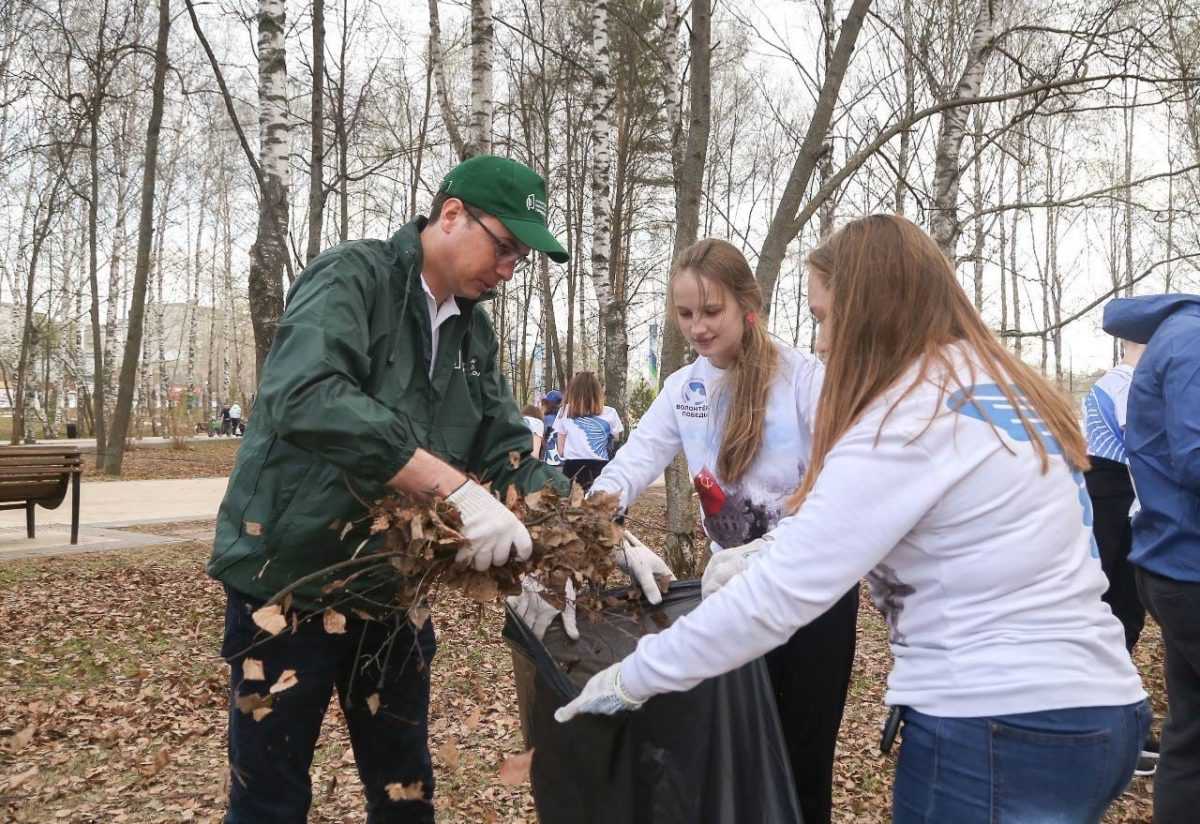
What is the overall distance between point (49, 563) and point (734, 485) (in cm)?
676

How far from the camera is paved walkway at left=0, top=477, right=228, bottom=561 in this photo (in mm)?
8000

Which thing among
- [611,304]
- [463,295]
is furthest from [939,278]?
[611,304]

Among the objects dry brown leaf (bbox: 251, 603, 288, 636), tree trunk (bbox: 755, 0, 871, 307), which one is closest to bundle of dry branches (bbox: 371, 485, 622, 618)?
dry brown leaf (bbox: 251, 603, 288, 636)

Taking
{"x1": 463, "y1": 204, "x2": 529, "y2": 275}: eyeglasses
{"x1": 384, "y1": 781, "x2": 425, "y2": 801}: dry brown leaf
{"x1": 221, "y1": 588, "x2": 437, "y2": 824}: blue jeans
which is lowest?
{"x1": 384, "y1": 781, "x2": 425, "y2": 801}: dry brown leaf

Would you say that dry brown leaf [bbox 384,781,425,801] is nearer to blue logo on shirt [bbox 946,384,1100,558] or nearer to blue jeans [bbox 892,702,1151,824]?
blue jeans [bbox 892,702,1151,824]

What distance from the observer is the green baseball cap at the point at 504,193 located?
2082mm

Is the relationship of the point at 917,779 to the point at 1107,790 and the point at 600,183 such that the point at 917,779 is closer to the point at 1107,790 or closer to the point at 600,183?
the point at 1107,790

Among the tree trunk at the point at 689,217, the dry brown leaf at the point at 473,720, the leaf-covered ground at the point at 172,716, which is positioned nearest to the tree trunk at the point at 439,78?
the tree trunk at the point at 689,217

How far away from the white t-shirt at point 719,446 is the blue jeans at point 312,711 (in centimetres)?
69

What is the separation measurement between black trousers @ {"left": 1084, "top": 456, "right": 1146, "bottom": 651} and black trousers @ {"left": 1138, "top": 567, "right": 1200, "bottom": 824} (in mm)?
1258

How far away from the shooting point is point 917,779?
57.5 inches

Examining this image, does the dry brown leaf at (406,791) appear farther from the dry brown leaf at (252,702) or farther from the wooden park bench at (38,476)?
the wooden park bench at (38,476)

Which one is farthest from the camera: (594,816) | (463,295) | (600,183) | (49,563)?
(600,183)

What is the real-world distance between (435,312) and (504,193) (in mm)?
323
